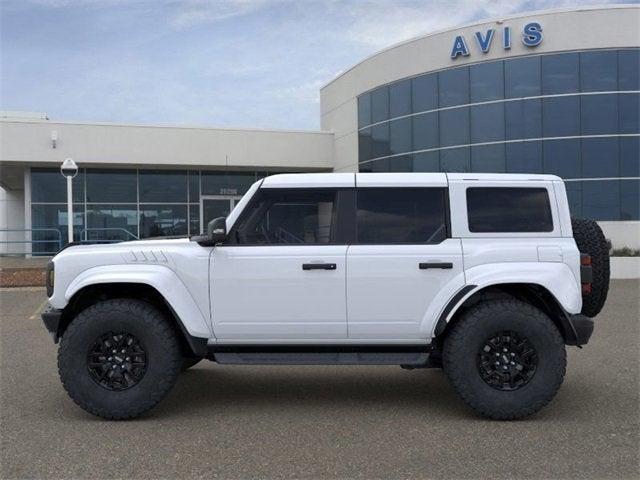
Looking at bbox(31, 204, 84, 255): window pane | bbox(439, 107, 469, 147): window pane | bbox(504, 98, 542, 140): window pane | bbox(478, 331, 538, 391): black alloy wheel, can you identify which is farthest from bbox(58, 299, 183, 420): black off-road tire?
bbox(31, 204, 84, 255): window pane

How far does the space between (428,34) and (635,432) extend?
20.1 metres

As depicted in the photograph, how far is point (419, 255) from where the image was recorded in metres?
5.06

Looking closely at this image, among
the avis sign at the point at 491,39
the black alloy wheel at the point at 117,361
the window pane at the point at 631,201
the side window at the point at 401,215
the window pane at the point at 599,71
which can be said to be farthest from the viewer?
the avis sign at the point at 491,39

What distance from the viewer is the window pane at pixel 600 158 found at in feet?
66.8

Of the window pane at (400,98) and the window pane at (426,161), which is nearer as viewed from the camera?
the window pane at (426,161)

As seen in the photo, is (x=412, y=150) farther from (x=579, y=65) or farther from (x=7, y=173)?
(x=7, y=173)

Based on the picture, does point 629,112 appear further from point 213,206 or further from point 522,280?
point 522,280

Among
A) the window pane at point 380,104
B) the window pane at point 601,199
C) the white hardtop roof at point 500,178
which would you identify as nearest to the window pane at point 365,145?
the window pane at point 380,104

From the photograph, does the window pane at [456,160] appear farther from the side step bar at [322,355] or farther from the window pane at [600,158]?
the side step bar at [322,355]

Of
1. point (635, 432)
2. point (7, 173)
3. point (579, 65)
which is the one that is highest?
point (579, 65)

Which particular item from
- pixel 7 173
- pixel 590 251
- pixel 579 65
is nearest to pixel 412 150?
pixel 579 65

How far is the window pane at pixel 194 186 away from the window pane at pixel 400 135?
801 cm

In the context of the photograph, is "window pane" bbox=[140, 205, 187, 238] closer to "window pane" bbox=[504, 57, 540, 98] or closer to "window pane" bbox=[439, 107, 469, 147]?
"window pane" bbox=[439, 107, 469, 147]

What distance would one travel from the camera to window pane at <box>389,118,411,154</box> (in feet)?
77.4
